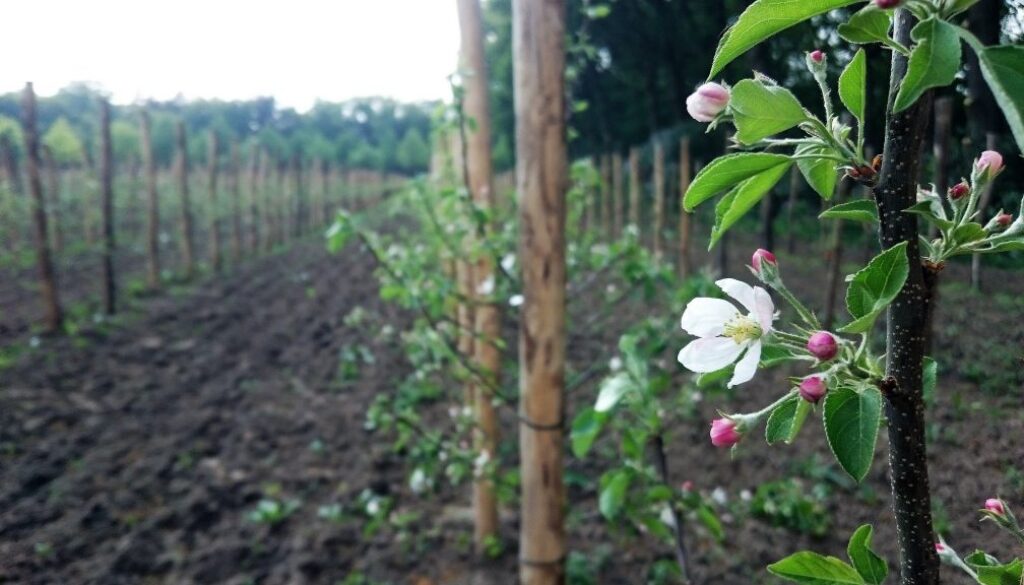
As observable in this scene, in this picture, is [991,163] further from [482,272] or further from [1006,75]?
[482,272]

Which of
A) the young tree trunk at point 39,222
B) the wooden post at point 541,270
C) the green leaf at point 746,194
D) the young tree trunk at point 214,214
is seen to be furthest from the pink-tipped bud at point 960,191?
the young tree trunk at point 214,214

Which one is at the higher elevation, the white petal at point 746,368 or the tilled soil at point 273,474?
the white petal at point 746,368

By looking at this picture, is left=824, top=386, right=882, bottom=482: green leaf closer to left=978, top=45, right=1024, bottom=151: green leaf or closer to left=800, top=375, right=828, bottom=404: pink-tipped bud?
left=800, top=375, right=828, bottom=404: pink-tipped bud

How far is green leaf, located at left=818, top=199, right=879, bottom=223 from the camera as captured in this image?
58 centimetres

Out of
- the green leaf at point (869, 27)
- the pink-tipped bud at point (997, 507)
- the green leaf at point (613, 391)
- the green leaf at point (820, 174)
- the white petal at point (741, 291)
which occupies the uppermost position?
the green leaf at point (869, 27)

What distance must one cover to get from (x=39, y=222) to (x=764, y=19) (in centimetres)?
804

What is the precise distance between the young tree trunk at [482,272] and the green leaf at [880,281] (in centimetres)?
234

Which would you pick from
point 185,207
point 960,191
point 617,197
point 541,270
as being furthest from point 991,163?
point 185,207

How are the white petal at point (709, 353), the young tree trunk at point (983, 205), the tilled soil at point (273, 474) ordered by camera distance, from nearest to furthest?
the white petal at point (709, 353), the young tree trunk at point (983, 205), the tilled soil at point (273, 474)

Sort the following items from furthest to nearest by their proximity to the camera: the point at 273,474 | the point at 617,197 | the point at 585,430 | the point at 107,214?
the point at 107,214 < the point at 617,197 < the point at 273,474 < the point at 585,430

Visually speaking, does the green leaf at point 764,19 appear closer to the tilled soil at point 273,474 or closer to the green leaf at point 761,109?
the green leaf at point 761,109

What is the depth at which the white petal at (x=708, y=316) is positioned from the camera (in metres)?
0.62

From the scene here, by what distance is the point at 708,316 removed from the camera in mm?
626

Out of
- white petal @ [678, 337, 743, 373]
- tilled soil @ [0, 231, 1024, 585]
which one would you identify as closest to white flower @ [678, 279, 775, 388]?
white petal @ [678, 337, 743, 373]
